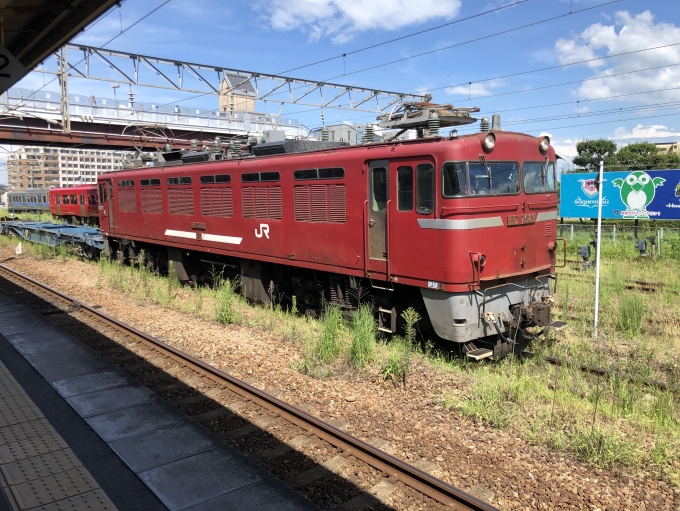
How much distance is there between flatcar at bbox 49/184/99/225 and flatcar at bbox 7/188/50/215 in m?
11.5

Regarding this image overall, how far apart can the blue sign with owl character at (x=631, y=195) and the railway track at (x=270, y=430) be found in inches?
527

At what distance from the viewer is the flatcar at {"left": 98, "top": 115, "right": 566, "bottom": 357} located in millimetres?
7223

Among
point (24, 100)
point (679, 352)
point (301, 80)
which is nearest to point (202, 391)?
point (679, 352)

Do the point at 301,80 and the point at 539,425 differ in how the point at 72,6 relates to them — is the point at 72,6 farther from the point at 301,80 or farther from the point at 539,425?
the point at 301,80

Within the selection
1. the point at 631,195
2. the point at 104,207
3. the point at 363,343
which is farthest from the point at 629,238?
the point at 104,207

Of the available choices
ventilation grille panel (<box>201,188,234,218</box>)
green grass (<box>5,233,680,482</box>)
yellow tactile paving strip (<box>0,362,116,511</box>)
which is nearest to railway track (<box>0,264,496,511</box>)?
green grass (<box>5,233,680,482</box>)

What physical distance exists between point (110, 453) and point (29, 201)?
55393 mm

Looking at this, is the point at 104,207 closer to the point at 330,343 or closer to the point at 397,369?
the point at 330,343

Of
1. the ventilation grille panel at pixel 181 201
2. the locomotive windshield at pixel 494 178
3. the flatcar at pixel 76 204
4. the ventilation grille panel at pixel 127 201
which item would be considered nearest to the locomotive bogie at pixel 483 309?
the locomotive windshield at pixel 494 178

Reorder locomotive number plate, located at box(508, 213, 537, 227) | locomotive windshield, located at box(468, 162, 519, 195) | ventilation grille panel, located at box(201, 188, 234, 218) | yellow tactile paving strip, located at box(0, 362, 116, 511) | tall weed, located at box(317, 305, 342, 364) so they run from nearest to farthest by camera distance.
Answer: yellow tactile paving strip, located at box(0, 362, 116, 511), locomotive windshield, located at box(468, 162, 519, 195), tall weed, located at box(317, 305, 342, 364), locomotive number plate, located at box(508, 213, 537, 227), ventilation grille panel, located at box(201, 188, 234, 218)

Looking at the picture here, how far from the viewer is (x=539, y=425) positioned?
212 inches

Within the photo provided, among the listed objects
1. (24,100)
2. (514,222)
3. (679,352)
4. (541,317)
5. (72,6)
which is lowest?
(679,352)

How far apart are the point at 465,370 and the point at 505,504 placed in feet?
11.2

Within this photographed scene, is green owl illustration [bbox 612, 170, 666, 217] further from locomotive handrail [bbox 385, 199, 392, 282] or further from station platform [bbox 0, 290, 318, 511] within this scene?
station platform [bbox 0, 290, 318, 511]
